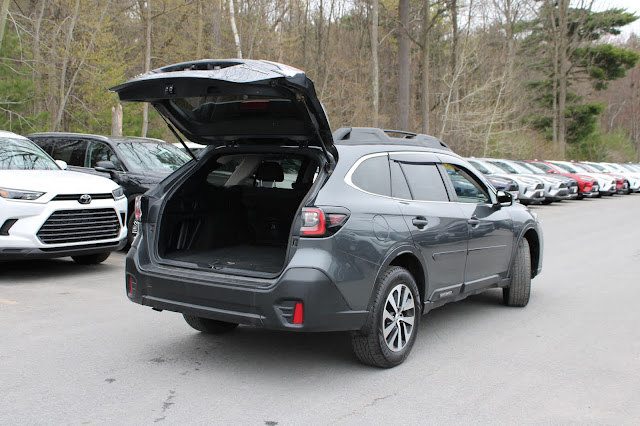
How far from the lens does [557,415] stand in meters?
3.90

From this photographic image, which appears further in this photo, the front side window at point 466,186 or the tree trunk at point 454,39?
the tree trunk at point 454,39

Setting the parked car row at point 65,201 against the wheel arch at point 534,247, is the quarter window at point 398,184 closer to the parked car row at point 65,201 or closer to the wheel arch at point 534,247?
the wheel arch at point 534,247

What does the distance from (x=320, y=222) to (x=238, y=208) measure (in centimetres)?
174

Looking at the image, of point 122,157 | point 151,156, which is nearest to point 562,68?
point 151,156

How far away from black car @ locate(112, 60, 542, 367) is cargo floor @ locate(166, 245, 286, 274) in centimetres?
2

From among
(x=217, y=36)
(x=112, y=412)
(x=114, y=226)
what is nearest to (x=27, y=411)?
(x=112, y=412)

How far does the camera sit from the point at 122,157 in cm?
1005

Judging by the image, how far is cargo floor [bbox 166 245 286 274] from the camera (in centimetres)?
479

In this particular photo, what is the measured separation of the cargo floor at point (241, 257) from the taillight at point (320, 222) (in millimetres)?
553

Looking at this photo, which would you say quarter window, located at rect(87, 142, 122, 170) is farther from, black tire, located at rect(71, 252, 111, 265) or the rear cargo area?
the rear cargo area

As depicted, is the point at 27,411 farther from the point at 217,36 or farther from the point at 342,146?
the point at 217,36

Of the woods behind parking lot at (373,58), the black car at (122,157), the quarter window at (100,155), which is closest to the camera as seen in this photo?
the black car at (122,157)

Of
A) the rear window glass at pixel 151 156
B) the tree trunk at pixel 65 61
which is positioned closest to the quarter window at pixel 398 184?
the rear window glass at pixel 151 156

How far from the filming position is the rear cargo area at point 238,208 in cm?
520
